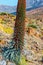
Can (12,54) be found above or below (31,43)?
above

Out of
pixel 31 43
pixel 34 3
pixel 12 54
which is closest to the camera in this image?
pixel 12 54

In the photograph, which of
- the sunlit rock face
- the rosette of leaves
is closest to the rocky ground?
the rosette of leaves

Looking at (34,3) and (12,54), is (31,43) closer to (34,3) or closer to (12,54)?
(12,54)

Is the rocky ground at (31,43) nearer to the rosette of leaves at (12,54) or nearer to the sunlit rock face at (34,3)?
the rosette of leaves at (12,54)

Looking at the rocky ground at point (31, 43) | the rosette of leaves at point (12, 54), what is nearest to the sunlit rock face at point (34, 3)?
the rocky ground at point (31, 43)

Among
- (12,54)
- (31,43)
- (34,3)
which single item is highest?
(34,3)

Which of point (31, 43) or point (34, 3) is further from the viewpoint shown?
point (34, 3)

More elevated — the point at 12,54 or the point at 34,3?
the point at 34,3

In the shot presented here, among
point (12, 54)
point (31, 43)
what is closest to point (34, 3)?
point (31, 43)

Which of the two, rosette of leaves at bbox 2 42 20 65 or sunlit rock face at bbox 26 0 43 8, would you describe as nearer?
rosette of leaves at bbox 2 42 20 65

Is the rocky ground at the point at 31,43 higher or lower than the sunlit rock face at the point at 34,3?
lower

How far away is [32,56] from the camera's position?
17219mm

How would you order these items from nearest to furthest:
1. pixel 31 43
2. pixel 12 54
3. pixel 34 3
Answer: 1. pixel 12 54
2. pixel 31 43
3. pixel 34 3

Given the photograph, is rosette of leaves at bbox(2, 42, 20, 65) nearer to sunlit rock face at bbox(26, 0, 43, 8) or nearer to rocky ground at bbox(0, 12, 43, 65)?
rocky ground at bbox(0, 12, 43, 65)
